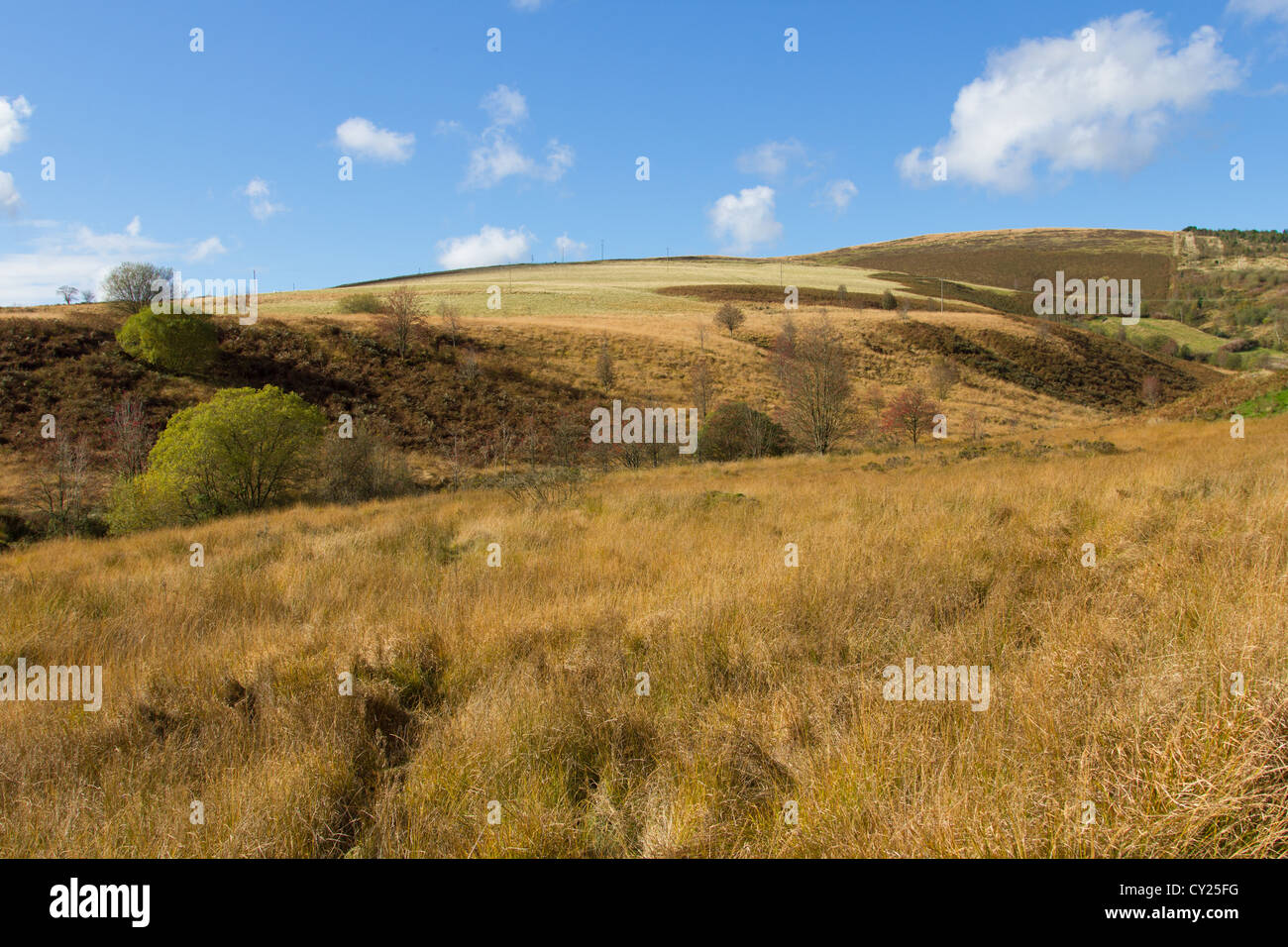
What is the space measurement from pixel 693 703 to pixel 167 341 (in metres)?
52.3

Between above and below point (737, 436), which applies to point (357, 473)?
below

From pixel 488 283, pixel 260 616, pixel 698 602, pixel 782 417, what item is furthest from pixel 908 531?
pixel 488 283

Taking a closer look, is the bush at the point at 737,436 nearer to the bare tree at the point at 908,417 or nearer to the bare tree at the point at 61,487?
the bare tree at the point at 908,417

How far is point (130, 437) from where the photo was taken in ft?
95.0

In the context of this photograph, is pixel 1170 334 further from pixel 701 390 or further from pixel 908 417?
pixel 701 390

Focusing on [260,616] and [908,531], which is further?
[908,531]

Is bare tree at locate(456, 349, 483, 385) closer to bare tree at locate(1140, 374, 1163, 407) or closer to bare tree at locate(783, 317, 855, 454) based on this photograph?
bare tree at locate(783, 317, 855, 454)

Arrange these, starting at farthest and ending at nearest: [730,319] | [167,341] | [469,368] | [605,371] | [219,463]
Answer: [730,319] → [605,371] → [469,368] → [167,341] → [219,463]

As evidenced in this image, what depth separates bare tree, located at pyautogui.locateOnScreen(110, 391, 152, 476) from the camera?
2880 centimetres

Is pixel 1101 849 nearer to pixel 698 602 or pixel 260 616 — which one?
pixel 698 602

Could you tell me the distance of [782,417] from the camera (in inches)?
1436

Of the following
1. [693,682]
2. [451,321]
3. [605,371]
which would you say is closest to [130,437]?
[605,371]

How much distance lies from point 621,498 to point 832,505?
402cm

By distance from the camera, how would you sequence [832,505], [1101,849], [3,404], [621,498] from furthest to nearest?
[3,404]
[621,498]
[832,505]
[1101,849]
